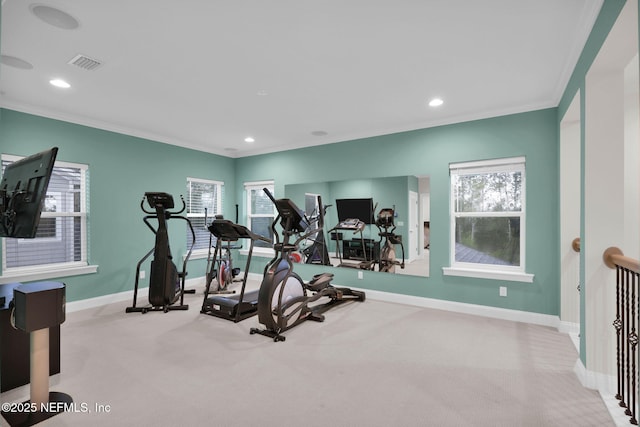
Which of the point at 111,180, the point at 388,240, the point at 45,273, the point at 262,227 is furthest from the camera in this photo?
the point at 262,227

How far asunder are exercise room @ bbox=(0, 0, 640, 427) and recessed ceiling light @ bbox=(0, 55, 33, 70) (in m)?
0.07

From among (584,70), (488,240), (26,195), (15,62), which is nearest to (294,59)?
(26,195)

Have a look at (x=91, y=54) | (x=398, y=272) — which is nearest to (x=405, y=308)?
(x=398, y=272)

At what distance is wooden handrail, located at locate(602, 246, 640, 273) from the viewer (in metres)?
1.91

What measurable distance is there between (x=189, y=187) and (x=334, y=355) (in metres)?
4.15

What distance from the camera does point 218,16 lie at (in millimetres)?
2061

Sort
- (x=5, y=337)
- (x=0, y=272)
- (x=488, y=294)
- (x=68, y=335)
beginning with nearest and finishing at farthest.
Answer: (x=5, y=337)
(x=68, y=335)
(x=0, y=272)
(x=488, y=294)

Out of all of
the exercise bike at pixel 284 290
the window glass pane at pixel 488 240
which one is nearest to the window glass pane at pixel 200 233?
the exercise bike at pixel 284 290

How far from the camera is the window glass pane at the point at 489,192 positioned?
12.7ft

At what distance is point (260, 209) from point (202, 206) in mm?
1087

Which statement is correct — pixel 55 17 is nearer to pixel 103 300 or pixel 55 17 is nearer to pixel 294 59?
pixel 294 59

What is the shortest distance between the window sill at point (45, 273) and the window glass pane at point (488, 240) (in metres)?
5.02

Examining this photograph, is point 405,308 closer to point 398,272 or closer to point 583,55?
point 398,272

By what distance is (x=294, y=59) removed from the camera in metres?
2.63
